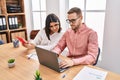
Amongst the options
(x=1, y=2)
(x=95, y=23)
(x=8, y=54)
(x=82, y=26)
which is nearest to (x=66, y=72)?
(x=82, y=26)

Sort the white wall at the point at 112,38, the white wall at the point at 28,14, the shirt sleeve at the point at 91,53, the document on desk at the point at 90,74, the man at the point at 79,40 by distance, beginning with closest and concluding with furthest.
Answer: the document on desk at the point at 90,74
the shirt sleeve at the point at 91,53
the man at the point at 79,40
the white wall at the point at 112,38
the white wall at the point at 28,14

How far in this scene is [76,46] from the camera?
163cm

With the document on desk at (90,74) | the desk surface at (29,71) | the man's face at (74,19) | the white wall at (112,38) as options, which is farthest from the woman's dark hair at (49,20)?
the document on desk at (90,74)

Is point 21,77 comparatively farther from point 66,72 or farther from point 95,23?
point 95,23

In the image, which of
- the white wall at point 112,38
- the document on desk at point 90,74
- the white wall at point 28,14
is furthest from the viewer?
the white wall at point 28,14

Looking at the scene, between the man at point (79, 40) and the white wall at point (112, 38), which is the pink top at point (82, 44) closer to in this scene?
the man at point (79, 40)

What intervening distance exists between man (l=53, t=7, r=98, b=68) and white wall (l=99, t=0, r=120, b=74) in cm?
65

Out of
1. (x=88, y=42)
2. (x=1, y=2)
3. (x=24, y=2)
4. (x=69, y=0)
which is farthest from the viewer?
(x=24, y=2)

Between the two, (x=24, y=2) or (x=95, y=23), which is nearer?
(x=95, y=23)

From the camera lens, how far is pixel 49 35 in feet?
6.92

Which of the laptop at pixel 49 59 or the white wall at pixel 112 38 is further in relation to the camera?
the white wall at pixel 112 38

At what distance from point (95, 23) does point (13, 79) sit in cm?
189

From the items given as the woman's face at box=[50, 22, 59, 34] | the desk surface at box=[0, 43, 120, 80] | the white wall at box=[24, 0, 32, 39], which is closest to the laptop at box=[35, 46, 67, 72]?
the desk surface at box=[0, 43, 120, 80]

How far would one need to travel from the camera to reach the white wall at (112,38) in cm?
192
